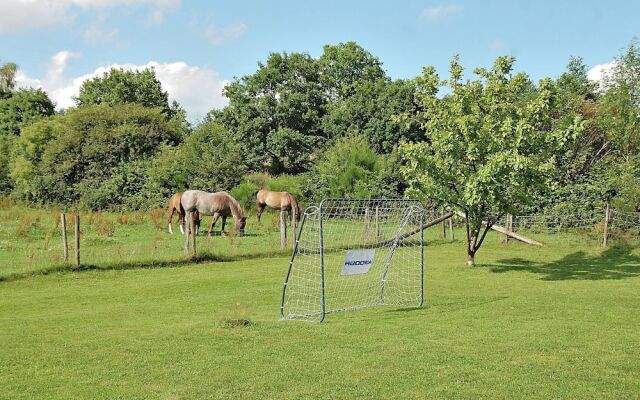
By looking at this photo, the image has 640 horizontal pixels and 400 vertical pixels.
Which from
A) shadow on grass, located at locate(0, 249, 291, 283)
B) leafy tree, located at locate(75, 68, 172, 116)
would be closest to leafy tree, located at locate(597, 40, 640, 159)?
shadow on grass, located at locate(0, 249, 291, 283)

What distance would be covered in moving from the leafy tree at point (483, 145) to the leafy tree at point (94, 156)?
80.9 ft

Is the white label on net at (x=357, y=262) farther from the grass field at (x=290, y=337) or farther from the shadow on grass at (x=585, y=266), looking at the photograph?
the shadow on grass at (x=585, y=266)

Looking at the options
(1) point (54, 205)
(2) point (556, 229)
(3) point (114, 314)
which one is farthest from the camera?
(1) point (54, 205)

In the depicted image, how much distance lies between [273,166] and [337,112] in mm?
5859

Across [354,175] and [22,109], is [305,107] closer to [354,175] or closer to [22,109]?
[354,175]

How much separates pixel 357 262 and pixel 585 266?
11442mm

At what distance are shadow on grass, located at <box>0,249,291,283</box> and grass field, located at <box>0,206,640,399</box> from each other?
2.0 inches

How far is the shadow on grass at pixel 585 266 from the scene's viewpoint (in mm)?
17906

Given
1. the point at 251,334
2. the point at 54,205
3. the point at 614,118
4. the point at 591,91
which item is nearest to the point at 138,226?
the point at 54,205

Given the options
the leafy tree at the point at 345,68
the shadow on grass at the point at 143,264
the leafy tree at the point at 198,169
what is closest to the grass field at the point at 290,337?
the shadow on grass at the point at 143,264

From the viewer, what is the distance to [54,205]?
39.8 metres

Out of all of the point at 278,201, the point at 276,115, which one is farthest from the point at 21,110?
the point at 278,201

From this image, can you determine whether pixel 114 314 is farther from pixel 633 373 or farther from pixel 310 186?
pixel 310 186

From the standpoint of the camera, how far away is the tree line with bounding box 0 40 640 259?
17859 mm
